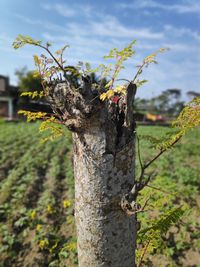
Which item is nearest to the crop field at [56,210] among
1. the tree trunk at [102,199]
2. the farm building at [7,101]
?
the tree trunk at [102,199]

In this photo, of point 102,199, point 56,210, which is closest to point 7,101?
point 56,210

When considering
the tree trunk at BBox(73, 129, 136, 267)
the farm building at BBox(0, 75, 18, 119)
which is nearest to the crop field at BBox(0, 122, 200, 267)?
the tree trunk at BBox(73, 129, 136, 267)

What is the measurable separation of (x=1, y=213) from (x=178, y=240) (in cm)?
308

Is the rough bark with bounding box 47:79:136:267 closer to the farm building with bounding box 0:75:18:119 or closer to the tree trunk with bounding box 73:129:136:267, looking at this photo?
the tree trunk with bounding box 73:129:136:267

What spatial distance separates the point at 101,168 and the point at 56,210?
437cm

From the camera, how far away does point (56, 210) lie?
5781 millimetres

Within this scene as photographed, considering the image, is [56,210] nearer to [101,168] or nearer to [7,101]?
[101,168]

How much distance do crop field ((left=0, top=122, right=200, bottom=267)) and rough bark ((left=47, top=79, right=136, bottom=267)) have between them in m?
0.46

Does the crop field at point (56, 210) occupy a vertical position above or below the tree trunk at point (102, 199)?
below

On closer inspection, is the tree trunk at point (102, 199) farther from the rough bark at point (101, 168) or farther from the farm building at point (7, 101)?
the farm building at point (7, 101)

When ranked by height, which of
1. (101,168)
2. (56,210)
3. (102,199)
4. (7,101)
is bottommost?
(56,210)

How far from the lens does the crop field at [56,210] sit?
4.34 metres

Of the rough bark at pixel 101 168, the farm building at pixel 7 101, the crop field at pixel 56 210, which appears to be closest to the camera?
the rough bark at pixel 101 168

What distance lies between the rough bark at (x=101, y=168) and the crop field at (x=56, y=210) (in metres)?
0.46
